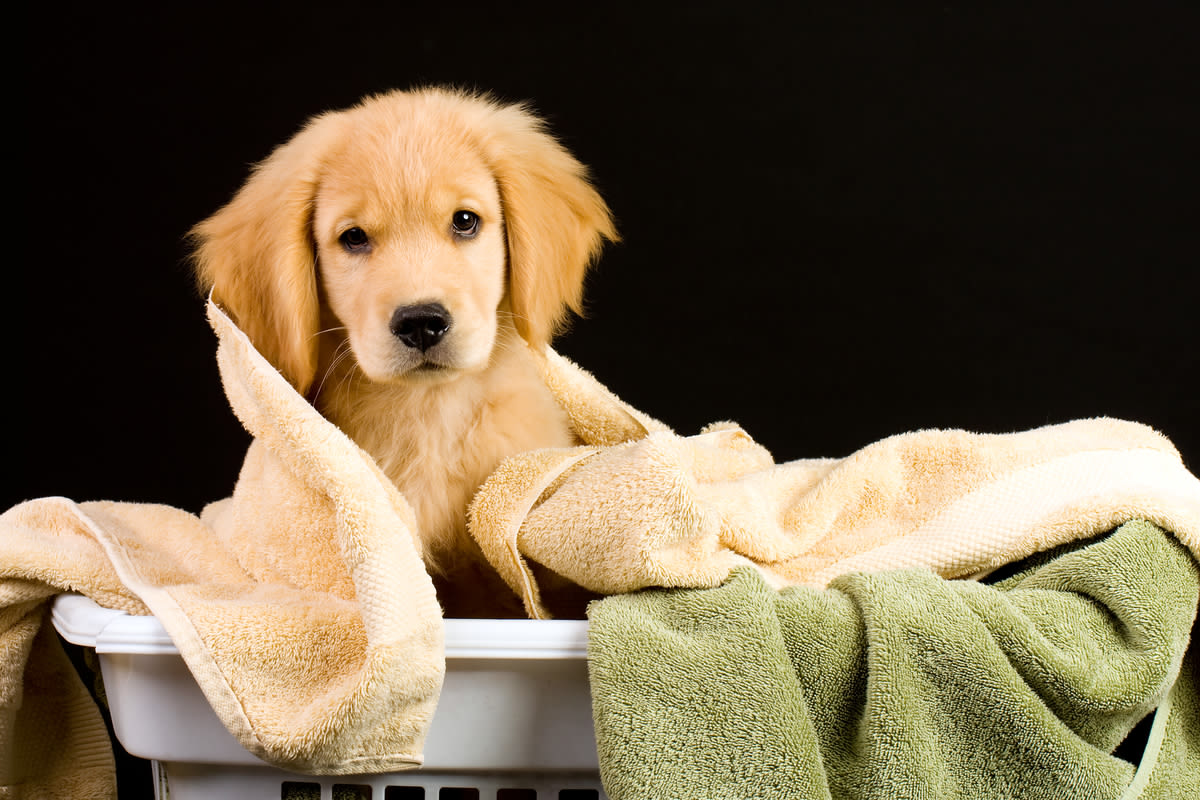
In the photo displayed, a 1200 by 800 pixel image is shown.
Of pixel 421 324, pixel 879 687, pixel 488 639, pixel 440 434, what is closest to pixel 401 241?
pixel 421 324

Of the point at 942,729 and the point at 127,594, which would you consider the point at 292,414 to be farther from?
the point at 942,729

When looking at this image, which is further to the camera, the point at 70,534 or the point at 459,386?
the point at 459,386

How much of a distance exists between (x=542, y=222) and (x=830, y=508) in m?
0.59

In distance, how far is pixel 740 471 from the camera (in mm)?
1862

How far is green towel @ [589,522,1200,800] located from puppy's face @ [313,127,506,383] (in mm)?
457

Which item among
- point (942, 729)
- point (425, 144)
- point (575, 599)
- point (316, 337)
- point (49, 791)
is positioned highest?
point (425, 144)

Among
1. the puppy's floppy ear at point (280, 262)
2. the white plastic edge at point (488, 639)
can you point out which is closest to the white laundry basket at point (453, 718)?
the white plastic edge at point (488, 639)

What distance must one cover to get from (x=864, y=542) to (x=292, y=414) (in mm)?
736

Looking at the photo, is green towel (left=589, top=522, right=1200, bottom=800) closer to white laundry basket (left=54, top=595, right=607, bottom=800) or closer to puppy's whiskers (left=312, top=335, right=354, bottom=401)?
white laundry basket (left=54, top=595, right=607, bottom=800)

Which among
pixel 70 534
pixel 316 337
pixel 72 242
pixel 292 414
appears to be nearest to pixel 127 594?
pixel 70 534

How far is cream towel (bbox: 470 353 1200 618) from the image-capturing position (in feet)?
4.26

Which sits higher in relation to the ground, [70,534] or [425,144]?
[425,144]

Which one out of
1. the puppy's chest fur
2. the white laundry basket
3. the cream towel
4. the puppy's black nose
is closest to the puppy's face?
the puppy's black nose

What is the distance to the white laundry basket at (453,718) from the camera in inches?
48.5
